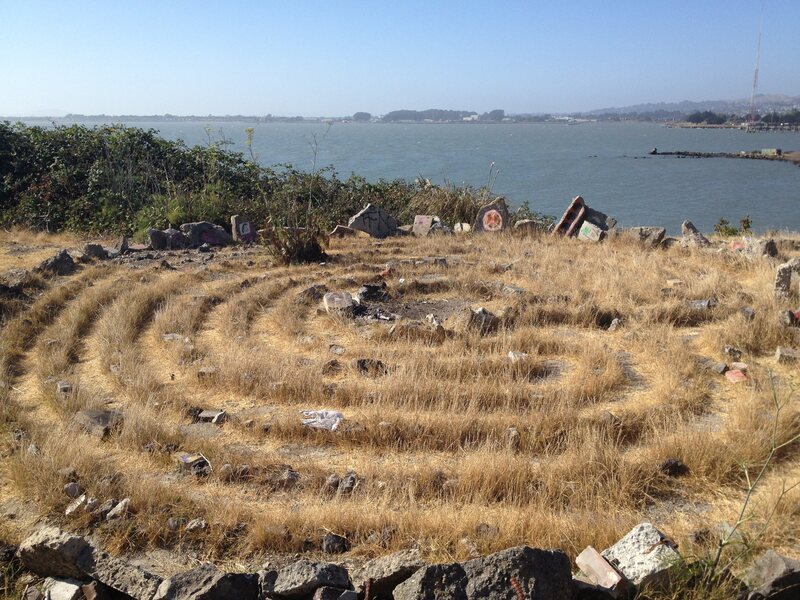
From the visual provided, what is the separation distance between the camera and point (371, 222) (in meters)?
15.8

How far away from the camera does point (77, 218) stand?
16562mm

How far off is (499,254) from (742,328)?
5955 mm

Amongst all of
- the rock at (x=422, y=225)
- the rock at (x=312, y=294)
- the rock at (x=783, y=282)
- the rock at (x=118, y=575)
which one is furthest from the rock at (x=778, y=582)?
the rock at (x=422, y=225)

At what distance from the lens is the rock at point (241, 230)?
48.1ft

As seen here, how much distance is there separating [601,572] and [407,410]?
294cm

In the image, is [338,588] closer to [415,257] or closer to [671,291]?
[671,291]

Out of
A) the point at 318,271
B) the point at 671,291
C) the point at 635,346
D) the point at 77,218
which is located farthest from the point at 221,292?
the point at 77,218

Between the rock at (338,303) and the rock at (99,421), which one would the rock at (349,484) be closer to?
Result: the rock at (99,421)

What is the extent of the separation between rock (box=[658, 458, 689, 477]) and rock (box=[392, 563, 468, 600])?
7.94 feet

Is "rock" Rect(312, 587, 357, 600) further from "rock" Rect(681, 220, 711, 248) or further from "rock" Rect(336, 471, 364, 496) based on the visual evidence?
"rock" Rect(681, 220, 711, 248)

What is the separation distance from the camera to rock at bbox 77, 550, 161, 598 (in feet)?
12.3

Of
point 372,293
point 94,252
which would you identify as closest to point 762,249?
point 372,293

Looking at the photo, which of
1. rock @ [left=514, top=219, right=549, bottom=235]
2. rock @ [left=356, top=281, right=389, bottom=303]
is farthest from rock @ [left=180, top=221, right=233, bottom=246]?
rock @ [left=514, top=219, right=549, bottom=235]

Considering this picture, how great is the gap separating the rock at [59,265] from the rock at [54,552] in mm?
8250
